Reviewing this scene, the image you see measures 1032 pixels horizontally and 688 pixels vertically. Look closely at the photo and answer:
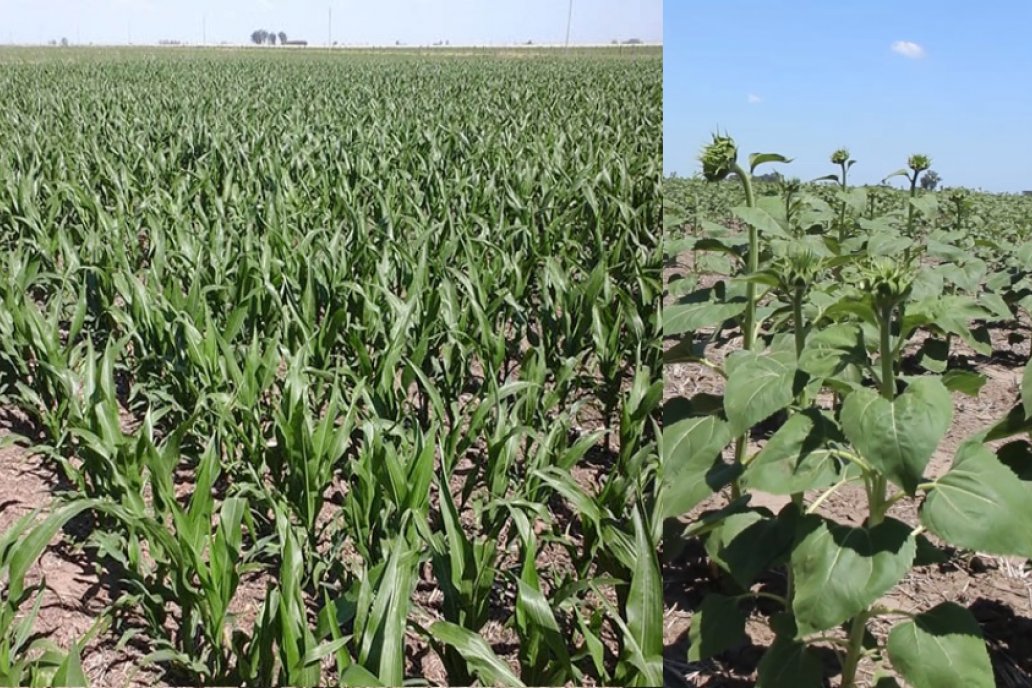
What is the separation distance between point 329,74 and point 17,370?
18235mm

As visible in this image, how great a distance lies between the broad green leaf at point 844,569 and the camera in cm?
112

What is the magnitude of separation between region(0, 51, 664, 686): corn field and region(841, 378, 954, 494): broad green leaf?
1.31 feet

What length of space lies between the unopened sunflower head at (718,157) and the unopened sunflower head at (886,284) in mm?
358

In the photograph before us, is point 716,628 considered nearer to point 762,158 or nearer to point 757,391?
point 757,391

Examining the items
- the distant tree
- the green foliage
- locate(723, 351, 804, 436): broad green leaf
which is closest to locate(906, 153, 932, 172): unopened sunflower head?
the distant tree

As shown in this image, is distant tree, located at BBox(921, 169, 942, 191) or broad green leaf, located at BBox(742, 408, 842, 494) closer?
broad green leaf, located at BBox(742, 408, 842, 494)

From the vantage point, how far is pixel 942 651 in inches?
48.1

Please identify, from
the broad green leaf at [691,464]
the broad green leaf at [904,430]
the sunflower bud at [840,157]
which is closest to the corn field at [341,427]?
the broad green leaf at [691,464]

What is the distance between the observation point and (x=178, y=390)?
2.65m

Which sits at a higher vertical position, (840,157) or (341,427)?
(840,157)

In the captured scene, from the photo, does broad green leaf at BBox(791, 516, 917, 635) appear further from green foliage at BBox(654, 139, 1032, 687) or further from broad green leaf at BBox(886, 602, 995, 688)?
broad green leaf at BBox(886, 602, 995, 688)

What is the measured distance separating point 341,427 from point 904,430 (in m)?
1.38

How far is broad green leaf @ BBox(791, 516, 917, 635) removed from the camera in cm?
112

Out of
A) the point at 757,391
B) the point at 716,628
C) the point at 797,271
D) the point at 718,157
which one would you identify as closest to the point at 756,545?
the point at 716,628
